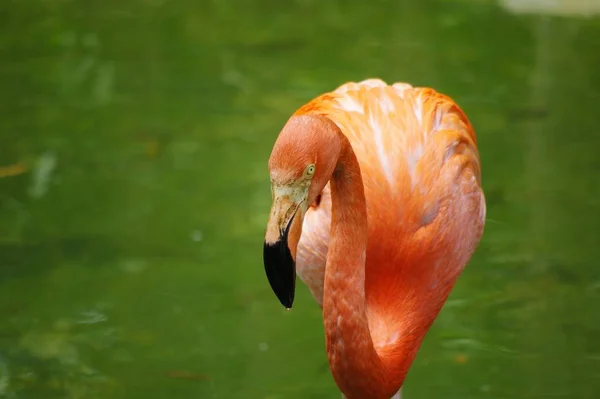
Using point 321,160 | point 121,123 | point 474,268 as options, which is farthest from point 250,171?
point 321,160

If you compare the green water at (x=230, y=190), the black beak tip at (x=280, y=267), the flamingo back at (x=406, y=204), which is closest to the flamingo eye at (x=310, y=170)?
the black beak tip at (x=280, y=267)

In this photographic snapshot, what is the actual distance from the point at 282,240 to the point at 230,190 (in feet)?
9.92

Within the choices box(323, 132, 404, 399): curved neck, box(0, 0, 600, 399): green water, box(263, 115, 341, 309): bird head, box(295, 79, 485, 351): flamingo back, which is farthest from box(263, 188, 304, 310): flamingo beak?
box(0, 0, 600, 399): green water

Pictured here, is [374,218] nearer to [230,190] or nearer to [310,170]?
[310,170]

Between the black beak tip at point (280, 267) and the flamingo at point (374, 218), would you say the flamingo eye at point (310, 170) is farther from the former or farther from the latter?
the black beak tip at point (280, 267)

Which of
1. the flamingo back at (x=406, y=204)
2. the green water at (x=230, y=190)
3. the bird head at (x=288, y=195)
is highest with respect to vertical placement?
the bird head at (x=288, y=195)

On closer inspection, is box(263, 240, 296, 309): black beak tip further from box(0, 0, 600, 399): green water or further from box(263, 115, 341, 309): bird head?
box(0, 0, 600, 399): green water

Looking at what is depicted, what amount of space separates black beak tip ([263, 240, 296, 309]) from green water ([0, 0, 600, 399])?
1.59m

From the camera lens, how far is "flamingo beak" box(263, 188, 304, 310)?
2.78 meters

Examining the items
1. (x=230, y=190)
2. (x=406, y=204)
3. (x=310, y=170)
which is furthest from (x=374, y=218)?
(x=230, y=190)

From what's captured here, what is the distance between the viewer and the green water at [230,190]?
14.9ft

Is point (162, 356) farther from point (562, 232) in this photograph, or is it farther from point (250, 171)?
point (562, 232)

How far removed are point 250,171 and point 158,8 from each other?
255 cm

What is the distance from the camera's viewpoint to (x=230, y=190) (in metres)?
5.79
